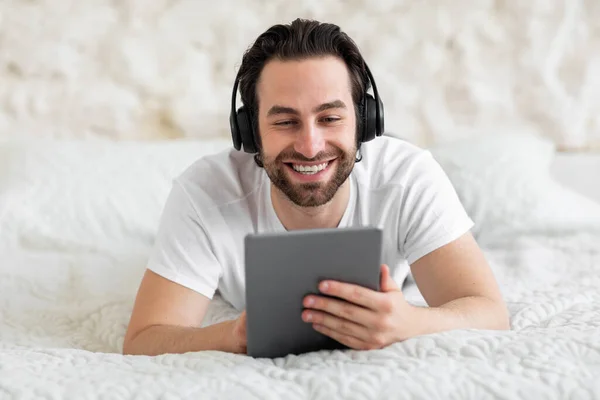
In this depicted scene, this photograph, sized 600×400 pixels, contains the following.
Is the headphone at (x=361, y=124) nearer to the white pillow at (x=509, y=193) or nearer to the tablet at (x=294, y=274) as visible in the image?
the tablet at (x=294, y=274)

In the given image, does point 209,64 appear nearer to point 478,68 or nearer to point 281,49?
point 478,68

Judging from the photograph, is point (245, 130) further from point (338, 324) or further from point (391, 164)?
point (338, 324)

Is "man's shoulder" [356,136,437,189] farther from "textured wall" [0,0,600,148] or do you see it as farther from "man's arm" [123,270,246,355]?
"textured wall" [0,0,600,148]

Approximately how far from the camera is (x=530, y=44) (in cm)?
238

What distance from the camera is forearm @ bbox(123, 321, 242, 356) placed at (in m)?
0.99

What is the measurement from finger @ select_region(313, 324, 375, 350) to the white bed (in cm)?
1

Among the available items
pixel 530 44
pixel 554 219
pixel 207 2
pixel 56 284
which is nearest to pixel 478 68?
pixel 530 44

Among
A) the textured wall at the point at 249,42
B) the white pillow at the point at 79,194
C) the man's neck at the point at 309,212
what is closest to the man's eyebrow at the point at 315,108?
the man's neck at the point at 309,212

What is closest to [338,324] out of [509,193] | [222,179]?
[222,179]

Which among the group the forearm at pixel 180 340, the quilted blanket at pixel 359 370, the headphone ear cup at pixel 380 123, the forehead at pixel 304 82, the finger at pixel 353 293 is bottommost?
the forearm at pixel 180 340

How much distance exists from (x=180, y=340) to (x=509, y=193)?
1117 millimetres

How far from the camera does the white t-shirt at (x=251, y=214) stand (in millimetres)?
1213

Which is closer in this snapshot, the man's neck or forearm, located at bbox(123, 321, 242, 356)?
forearm, located at bbox(123, 321, 242, 356)

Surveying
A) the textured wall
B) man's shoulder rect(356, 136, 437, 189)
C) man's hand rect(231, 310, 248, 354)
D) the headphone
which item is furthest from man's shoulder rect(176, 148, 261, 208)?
the textured wall
